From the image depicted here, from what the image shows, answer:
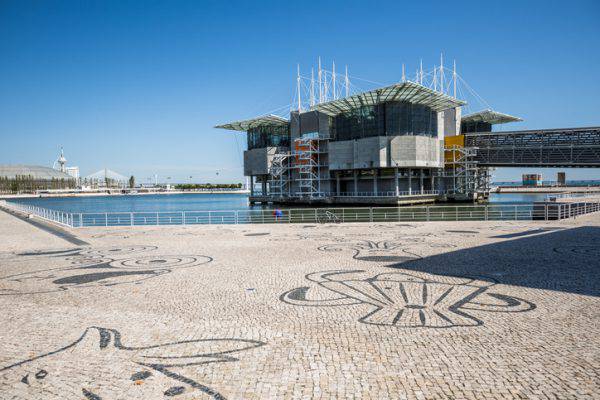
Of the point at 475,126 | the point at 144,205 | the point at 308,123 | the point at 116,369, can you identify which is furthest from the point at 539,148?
the point at 144,205

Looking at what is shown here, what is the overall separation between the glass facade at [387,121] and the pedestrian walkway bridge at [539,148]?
1132 cm

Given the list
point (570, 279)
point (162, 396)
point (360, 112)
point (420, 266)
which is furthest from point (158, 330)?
point (360, 112)

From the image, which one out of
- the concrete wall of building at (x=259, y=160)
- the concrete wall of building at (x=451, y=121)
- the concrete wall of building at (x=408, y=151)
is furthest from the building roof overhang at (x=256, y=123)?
the concrete wall of building at (x=451, y=121)

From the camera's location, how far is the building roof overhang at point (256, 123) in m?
95.1

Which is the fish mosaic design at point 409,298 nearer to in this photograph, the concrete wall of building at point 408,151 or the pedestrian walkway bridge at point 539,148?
the concrete wall of building at point 408,151

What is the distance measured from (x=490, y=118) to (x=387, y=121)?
3622cm

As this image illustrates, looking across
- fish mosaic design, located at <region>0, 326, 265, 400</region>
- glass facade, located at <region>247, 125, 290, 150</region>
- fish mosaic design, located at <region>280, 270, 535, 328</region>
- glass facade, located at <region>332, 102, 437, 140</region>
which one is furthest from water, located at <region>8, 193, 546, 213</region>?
fish mosaic design, located at <region>0, 326, 265, 400</region>

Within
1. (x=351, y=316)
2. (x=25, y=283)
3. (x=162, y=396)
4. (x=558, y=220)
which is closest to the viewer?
(x=162, y=396)

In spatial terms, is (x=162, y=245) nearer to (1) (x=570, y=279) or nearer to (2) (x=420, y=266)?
(2) (x=420, y=266)

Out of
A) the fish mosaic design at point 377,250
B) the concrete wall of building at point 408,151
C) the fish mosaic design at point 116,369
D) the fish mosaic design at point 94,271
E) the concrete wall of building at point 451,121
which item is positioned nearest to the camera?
the fish mosaic design at point 116,369

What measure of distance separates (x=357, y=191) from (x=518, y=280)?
78.5 meters

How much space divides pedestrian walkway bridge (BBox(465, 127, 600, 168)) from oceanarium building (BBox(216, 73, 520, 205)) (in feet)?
13.0

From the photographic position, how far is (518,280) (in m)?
10.1

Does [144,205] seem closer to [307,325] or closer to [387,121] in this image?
[387,121]
